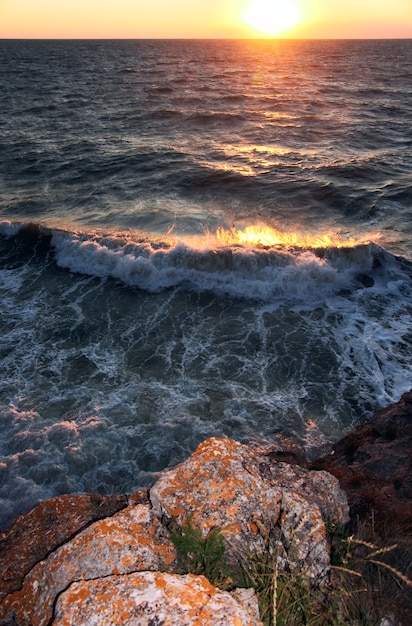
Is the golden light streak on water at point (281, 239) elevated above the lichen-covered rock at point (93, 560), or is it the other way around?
the lichen-covered rock at point (93, 560)

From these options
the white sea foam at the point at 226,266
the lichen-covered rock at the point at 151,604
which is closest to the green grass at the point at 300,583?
the lichen-covered rock at the point at 151,604

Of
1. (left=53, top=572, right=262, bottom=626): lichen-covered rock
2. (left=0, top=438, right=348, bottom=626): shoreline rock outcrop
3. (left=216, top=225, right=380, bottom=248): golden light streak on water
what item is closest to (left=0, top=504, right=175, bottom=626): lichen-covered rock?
(left=0, top=438, right=348, bottom=626): shoreline rock outcrop

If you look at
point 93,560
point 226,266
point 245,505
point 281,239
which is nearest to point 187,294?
point 226,266

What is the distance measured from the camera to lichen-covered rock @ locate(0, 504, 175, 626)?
3.13 metres

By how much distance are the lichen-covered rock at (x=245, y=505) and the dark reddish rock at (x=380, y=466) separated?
34.6 inches

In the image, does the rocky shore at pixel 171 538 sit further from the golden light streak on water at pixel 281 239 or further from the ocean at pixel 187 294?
the golden light streak on water at pixel 281 239

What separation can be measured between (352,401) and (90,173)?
17790 millimetres

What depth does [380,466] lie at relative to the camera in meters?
6.33

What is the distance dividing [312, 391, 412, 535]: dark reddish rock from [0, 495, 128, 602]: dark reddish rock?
9.71 ft

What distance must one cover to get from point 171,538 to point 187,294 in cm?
979

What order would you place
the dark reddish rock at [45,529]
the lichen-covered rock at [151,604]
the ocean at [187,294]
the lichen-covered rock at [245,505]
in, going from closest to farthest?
the lichen-covered rock at [151,604]
the lichen-covered rock at [245,505]
the dark reddish rock at [45,529]
the ocean at [187,294]

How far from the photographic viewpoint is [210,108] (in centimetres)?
3391

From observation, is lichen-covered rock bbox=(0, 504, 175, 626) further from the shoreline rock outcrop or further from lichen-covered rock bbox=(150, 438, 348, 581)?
lichen-covered rock bbox=(150, 438, 348, 581)

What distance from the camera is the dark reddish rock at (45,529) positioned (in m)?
4.34
